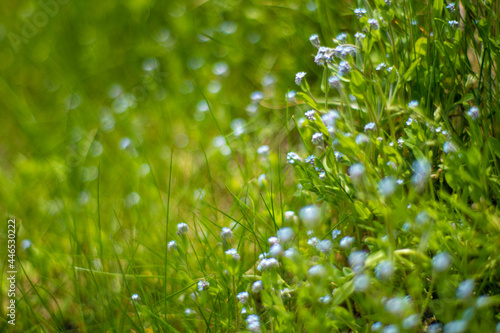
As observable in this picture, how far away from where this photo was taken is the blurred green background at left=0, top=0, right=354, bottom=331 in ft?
6.47

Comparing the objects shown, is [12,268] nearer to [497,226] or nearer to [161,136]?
[161,136]

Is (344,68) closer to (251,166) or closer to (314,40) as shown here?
(314,40)

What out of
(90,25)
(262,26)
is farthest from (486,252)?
(90,25)

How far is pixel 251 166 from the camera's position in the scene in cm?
209

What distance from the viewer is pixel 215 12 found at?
304 centimetres

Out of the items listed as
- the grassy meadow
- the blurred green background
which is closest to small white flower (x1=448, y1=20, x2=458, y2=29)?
the grassy meadow

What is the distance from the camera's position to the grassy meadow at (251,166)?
119cm

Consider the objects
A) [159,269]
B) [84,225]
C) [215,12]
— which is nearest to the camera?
[159,269]

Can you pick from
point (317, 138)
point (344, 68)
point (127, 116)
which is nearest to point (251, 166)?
point (317, 138)

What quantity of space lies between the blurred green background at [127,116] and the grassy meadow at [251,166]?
0.01m

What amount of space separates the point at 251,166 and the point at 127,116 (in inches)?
39.6

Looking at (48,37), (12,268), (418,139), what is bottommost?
(12,268)

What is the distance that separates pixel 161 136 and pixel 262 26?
940 millimetres

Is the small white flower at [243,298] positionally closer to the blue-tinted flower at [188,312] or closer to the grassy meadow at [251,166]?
the grassy meadow at [251,166]
